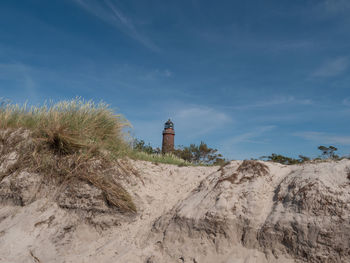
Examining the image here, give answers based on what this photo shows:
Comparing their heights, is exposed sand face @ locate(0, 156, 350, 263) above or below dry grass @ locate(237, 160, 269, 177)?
below

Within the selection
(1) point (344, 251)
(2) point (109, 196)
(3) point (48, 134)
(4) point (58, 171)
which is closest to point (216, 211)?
(1) point (344, 251)

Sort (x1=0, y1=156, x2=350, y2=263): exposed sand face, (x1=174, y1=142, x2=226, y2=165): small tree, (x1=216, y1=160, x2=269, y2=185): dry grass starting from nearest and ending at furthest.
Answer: (x1=0, y1=156, x2=350, y2=263): exposed sand face < (x1=216, y1=160, x2=269, y2=185): dry grass < (x1=174, y1=142, x2=226, y2=165): small tree

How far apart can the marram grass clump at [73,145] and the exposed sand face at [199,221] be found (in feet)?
0.91

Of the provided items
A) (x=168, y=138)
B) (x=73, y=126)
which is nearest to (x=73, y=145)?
(x=73, y=126)

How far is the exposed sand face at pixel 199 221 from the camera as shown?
3.89 metres

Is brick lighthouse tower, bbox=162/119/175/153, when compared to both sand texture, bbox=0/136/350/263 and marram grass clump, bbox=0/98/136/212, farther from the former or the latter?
sand texture, bbox=0/136/350/263

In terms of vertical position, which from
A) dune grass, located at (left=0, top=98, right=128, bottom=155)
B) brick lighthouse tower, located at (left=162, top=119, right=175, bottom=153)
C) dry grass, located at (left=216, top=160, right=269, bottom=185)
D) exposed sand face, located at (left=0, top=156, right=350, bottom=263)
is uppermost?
brick lighthouse tower, located at (left=162, top=119, right=175, bottom=153)

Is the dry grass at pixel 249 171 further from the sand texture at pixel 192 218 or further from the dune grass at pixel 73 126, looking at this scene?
the dune grass at pixel 73 126

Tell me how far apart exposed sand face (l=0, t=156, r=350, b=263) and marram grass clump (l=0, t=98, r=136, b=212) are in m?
0.28

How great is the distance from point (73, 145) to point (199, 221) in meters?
3.50

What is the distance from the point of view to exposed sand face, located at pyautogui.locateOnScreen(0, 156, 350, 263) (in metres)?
3.89

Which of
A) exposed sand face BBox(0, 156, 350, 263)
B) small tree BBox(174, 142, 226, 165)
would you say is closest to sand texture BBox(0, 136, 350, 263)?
exposed sand face BBox(0, 156, 350, 263)

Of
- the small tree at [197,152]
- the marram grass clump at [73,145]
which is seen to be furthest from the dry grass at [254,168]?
the small tree at [197,152]

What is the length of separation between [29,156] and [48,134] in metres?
0.76
